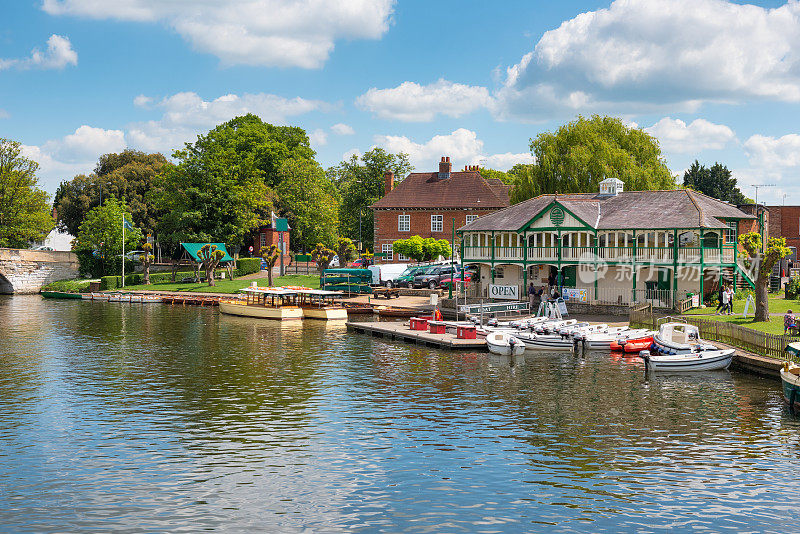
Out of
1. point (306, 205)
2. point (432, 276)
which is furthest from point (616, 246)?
point (306, 205)

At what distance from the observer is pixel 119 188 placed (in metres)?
106

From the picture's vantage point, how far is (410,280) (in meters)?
75.8

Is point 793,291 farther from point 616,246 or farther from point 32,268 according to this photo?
point 32,268

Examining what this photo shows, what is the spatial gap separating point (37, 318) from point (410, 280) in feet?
114

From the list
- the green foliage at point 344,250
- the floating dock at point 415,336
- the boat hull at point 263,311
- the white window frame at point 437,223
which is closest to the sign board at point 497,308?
the floating dock at point 415,336

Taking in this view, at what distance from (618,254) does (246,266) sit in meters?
52.7

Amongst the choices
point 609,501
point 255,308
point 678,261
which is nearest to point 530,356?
point 678,261

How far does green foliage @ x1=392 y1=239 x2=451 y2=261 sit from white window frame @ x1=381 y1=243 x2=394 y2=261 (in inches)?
357

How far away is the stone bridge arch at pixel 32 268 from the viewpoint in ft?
299

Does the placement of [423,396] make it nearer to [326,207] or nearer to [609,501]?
A: [609,501]

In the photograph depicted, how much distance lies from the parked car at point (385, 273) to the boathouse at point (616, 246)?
51.4ft

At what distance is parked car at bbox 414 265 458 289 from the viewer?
2921 inches

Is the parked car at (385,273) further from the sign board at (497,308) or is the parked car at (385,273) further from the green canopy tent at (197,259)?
the sign board at (497,308)

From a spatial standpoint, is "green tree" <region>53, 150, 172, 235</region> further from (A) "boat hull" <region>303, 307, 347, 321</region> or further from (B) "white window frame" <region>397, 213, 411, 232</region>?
(A) "boat hull" <region>303, 307, 347, 321</region>
